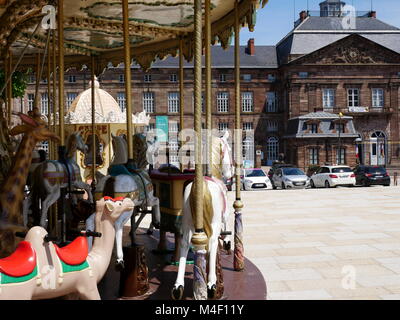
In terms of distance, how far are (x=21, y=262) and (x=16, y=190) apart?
4.84 feet

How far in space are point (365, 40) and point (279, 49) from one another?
10772mm

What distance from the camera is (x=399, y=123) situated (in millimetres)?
53812

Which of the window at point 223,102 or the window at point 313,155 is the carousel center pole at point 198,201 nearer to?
the window at point 313,155

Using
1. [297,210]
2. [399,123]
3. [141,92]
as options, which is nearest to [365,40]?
[399,123]

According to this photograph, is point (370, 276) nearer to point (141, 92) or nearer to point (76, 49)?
point (76, 49)

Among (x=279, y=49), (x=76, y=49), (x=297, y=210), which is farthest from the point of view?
(x=279, y=49)

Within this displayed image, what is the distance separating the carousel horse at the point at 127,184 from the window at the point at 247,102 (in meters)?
50.8

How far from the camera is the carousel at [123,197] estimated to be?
4086mm

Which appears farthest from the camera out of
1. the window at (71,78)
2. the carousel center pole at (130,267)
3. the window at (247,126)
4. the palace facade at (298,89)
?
the window at (247,126)

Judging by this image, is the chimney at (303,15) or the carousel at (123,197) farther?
the chimney at (303,15)

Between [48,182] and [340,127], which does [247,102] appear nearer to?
[340,127]

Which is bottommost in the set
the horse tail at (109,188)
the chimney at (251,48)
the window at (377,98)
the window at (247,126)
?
the horse tail at (109,188)

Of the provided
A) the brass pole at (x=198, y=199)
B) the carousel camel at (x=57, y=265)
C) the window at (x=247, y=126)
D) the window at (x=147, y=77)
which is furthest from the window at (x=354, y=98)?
the carousel camel at (x=57, y=265)
